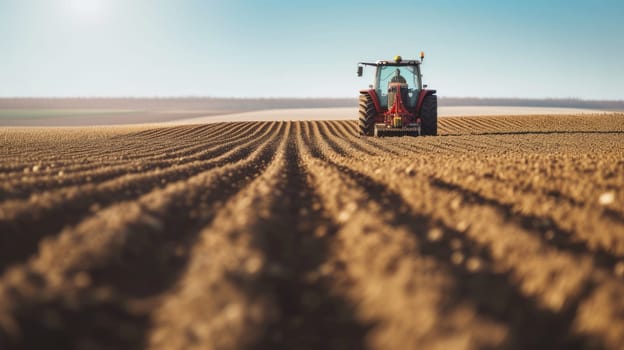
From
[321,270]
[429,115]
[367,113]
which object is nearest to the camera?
[321,270]

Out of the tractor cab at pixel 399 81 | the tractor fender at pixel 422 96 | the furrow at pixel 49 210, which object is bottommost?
the furrow at pixel 49 210

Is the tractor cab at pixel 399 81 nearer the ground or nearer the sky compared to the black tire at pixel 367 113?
nearer the sky

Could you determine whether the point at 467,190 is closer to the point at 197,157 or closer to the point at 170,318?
the point at 170,318

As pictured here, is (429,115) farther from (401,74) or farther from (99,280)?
(99,280)

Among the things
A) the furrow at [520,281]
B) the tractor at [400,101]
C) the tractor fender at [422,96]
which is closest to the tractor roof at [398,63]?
the tractor at [400,101]

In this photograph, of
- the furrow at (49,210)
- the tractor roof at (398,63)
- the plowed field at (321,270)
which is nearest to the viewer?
the plowed field at (321,270)

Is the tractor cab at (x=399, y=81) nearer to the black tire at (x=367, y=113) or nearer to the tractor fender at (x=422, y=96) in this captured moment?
the tractor fender at (x=422, y=96)

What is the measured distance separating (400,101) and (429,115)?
5.51ft

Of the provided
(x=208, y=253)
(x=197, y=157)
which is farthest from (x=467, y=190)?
(x=197, y=157)

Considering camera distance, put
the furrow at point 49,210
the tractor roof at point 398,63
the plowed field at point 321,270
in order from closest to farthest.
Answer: the plowed field at point 321,270 → the furrow at point 49,210 → the tractor roof at point 398,63

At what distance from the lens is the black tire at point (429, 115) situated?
19.1 m

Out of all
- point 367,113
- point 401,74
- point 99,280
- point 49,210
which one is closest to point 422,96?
point 401,74

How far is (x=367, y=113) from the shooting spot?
1944cm

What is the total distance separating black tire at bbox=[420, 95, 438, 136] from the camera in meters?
19.1
